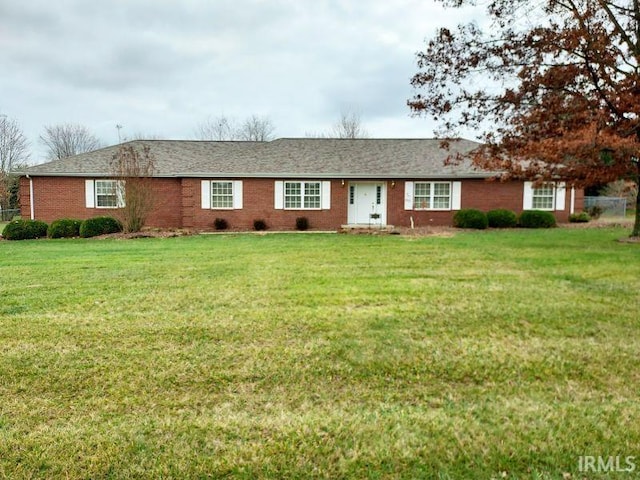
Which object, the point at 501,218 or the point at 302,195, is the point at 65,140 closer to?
the point at 302,195

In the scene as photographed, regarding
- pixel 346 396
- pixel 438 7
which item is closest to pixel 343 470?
pixel 346 396

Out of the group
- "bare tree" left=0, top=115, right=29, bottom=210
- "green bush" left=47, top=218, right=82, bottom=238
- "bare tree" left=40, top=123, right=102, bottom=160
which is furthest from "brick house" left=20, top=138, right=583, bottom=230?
"bare tree" left=40, top=123, right=102, bottom=160

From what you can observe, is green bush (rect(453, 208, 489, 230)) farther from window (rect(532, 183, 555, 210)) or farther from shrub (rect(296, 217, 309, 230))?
shrub (rect(296, 217, 309, 230))

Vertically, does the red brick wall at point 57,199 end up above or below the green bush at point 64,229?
above

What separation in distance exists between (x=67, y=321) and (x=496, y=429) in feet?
13.5

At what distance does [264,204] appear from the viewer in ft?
63.7

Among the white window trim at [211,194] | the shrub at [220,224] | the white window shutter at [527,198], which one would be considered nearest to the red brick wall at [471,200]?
the white window shutter at [527,198]

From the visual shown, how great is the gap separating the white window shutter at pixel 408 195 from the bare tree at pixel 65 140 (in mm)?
41264

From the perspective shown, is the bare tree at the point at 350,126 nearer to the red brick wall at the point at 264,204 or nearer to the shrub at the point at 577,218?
the red brick wall at the point at 264,204

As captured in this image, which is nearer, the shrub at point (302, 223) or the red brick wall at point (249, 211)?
the shrub at point (302, 223)

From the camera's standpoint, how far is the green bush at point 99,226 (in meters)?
15.6

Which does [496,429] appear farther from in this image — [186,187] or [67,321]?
[186,187]

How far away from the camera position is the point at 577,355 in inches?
135

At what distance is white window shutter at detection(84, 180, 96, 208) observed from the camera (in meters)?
19.4
